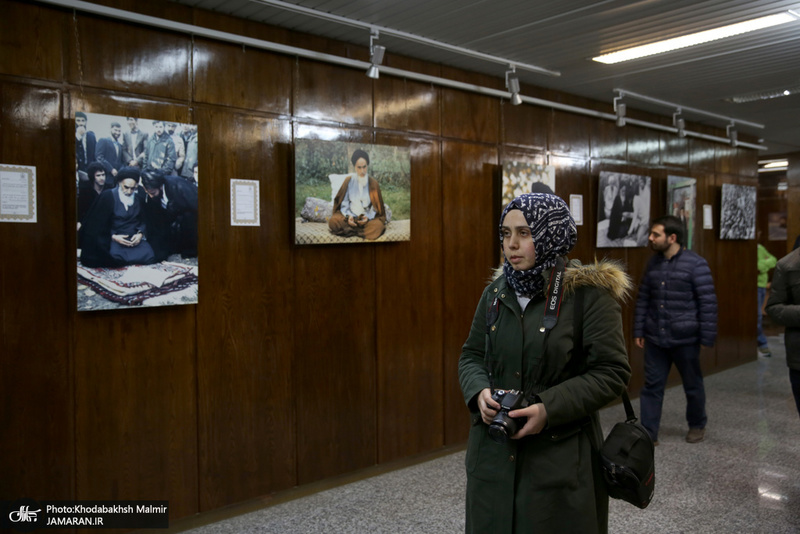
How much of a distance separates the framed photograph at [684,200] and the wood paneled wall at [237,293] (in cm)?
230

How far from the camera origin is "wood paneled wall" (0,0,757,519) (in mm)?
3145

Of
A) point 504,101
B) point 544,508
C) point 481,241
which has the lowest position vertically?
point 544,508

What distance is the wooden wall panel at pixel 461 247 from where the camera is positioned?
4.98m

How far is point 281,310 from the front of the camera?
4.02 m

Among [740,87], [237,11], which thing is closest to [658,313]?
[740,87]

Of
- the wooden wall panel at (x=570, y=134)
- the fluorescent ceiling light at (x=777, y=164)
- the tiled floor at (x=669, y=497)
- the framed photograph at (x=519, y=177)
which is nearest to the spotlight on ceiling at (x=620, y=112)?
the wooden wall panel at (x=570, y=134)

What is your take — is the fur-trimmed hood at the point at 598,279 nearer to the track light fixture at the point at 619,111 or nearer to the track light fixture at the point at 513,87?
the track light fixture at the point at 513,87

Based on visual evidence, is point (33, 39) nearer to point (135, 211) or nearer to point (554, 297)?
point (135, 211)

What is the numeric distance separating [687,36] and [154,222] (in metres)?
3.81

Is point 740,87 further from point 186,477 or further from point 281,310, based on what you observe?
point 186,477

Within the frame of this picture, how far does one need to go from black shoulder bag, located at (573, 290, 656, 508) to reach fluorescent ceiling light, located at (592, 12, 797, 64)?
320 cm

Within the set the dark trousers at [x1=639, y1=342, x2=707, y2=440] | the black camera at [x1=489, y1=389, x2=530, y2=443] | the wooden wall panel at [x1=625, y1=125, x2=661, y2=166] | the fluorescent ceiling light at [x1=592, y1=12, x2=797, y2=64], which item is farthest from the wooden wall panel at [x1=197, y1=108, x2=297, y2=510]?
the wooden wall panel at [x1=625, y1=125, x2=661, y2=166]

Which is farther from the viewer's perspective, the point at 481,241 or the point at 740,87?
the point at 740,87

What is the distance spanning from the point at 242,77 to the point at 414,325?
218 centimetres
